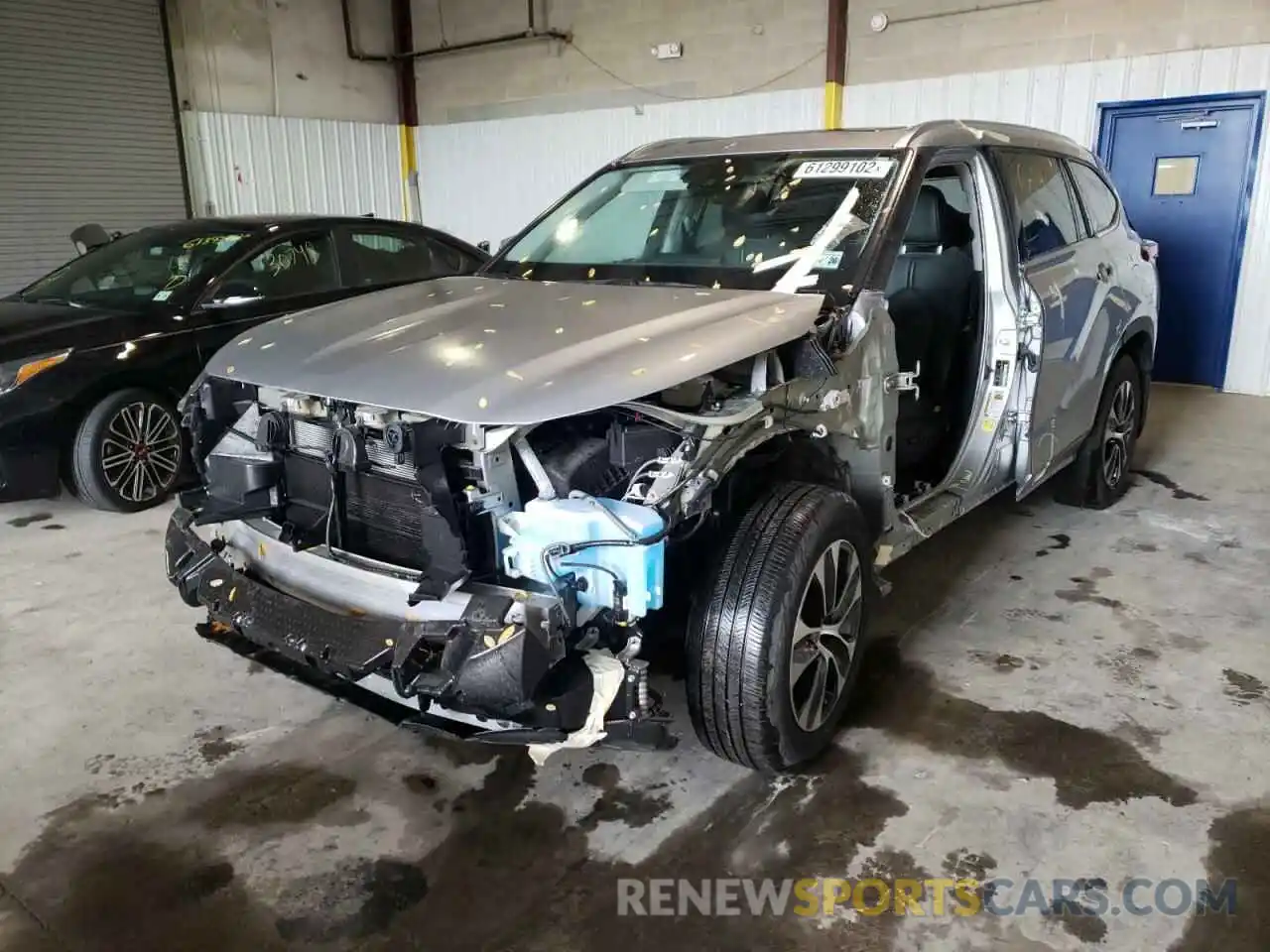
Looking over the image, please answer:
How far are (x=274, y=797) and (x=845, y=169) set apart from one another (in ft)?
8.12

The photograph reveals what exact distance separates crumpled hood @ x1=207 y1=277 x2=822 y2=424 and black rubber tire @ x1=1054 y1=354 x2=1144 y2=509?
2350mm

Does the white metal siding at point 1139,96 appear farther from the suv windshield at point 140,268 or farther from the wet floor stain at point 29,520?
the wet floor stain at point 29,520

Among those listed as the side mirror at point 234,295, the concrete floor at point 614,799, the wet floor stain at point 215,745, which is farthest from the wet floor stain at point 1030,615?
the side mirror at point 234,295

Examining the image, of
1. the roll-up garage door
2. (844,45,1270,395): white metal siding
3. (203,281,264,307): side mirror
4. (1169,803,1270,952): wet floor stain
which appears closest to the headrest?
(1169,803,1270,952): wet floor stain

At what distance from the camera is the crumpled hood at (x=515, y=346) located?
6.73ft

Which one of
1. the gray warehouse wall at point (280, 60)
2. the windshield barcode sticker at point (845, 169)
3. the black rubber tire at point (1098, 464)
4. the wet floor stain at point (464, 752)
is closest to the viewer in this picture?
the wet floor stain at point (464, 752)

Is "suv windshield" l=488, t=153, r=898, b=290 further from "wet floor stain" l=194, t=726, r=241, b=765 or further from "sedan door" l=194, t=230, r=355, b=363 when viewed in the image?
"sedan door" l=194, t=230, r=355, b=363

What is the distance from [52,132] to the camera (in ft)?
28.5

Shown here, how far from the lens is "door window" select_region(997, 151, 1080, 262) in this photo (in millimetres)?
3436

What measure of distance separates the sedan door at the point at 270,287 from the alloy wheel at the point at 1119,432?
402 centimetres

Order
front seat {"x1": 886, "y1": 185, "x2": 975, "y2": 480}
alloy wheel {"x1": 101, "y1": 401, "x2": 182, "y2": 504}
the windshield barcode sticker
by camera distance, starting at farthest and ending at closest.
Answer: alloy wheel {"x1": 101, "y1": 401, "x2": 182, "y2": 504}, front seat {"x1": 886, "y1": 185, "x2": 975, "y2": 480}, the windshield barcode sticker

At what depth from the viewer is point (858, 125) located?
8586mm

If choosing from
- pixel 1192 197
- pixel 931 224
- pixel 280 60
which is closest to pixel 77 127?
pixel 280 60

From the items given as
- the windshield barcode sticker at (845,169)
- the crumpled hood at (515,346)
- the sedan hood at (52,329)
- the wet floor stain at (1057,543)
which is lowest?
the wet floor stain at (1057,543)
